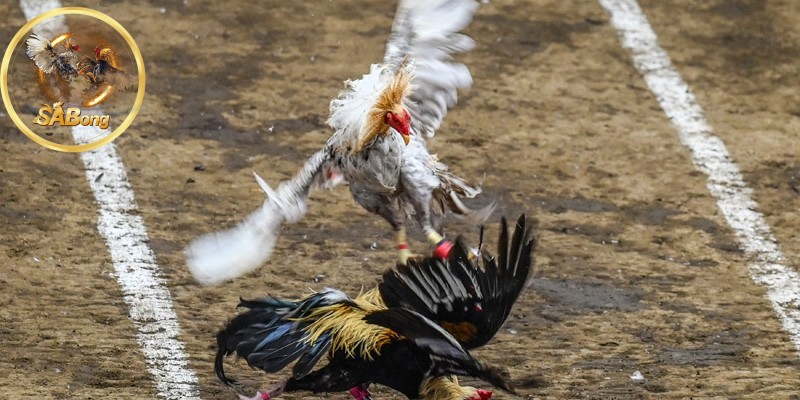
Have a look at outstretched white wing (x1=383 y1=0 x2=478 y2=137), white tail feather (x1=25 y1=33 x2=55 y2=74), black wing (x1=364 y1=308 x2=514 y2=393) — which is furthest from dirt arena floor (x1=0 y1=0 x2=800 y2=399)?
outstretched white wing (x1=383 y1=0 x2=478 y2=137)

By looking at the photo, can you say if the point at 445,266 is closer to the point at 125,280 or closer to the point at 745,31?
the point at 125,280

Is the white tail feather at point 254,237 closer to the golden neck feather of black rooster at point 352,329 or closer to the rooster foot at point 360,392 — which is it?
the golden neck feather of black rooster at point 352,329

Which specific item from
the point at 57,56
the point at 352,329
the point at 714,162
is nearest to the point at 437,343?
the point at 352,329

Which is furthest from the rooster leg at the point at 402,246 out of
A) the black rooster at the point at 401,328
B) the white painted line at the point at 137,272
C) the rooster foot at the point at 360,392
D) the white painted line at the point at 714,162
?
the white painted line at the point at 714,162

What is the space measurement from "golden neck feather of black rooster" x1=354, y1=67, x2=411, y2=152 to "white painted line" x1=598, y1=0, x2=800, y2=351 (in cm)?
215

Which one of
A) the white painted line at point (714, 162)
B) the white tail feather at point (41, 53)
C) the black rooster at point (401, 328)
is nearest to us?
the black rooster at point (401, 328)

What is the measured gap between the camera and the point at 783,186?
25.8ft

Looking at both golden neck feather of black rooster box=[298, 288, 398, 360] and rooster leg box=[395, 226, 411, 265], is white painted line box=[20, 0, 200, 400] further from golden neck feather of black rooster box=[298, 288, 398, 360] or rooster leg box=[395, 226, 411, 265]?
rooster leg box=[395, 226, 411, 265]

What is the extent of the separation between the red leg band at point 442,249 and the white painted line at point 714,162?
1766 millimetres

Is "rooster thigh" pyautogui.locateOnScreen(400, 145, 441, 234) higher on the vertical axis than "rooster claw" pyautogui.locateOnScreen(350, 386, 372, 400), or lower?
higher

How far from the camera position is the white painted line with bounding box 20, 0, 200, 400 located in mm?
5864

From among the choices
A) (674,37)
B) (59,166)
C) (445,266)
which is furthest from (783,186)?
(59,166)

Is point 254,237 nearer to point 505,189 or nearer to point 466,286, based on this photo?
point 466,286

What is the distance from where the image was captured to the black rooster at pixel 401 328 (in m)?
5.03
